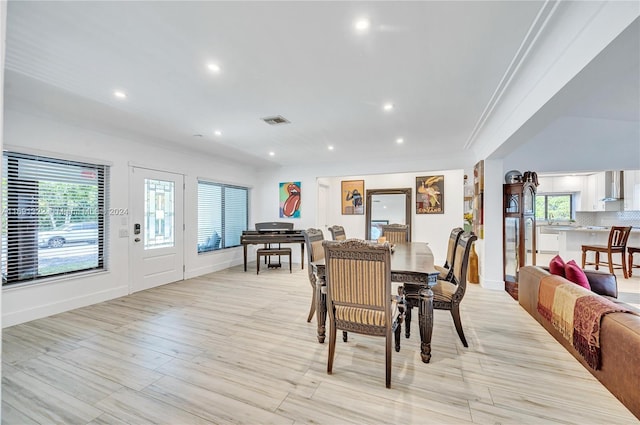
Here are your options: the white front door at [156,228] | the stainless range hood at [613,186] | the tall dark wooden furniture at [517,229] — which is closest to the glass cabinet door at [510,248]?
the tall dark wooden furniture at [517,229]

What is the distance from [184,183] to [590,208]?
9.46 metres

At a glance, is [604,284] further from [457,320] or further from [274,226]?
[274,226]

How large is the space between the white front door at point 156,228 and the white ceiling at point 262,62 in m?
1.04

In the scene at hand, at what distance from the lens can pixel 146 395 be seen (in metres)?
2.10

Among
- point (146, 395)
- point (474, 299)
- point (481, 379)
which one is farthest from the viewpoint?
point (474, 299)

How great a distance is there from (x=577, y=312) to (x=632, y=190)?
18.9ft

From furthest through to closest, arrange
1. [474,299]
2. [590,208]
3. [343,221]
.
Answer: [343,221]
[590,208]
[474,299]

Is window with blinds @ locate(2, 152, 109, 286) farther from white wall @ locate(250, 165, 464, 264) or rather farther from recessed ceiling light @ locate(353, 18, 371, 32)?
recessed ceiling light @ locate(353, 18, 371, 32)

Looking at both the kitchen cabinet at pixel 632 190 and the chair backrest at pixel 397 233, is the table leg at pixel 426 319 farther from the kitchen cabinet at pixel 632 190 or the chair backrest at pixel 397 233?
the kitchen cabinet at pixel 632 190

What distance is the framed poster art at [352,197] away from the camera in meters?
7.50

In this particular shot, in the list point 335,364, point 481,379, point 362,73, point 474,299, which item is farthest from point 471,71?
point 474,299

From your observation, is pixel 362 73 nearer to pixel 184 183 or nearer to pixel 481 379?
pixel 481 379

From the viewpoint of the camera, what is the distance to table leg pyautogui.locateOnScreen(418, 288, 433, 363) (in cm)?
243

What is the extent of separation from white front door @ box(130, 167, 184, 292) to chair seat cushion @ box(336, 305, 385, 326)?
3.81 meters
